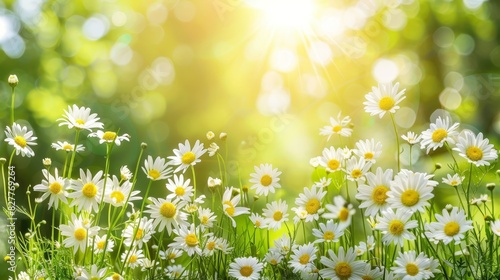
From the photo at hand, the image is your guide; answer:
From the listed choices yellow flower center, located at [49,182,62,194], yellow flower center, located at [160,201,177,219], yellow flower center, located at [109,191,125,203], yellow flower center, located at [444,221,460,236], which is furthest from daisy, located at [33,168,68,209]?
A: yellow flower center, located at [444,221,460,236]

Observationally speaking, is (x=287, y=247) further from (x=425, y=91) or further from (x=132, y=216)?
(x=425, y=91)

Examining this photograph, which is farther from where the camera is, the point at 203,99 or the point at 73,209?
the point at 203,99

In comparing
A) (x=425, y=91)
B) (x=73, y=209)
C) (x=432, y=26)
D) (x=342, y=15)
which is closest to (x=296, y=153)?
(x=73, y=209)

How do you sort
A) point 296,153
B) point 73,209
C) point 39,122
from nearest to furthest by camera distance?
point 73,209 → point 296,153 → point 39,122

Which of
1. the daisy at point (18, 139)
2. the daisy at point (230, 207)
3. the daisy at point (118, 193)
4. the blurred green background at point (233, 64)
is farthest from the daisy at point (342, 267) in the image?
the blurred green background at point (233, 64)

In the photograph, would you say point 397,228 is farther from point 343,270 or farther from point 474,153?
point 474,153

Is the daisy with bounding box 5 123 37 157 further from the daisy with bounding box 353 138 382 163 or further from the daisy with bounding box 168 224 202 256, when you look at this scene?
the daisy with bounding box 353 138 382 163

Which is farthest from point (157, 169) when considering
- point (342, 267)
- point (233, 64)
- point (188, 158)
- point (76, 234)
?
point (233, 64)

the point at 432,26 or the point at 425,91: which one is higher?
the point at 432,26
